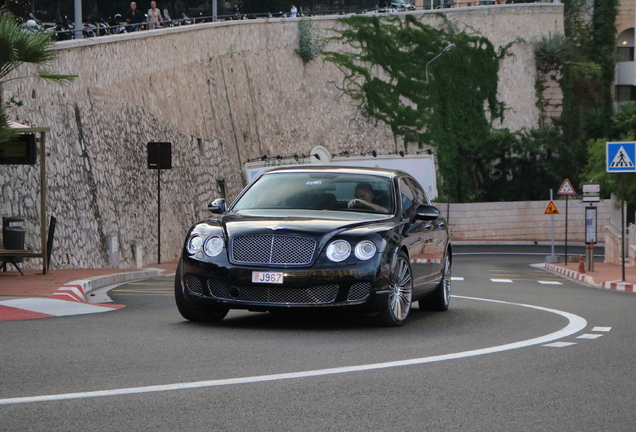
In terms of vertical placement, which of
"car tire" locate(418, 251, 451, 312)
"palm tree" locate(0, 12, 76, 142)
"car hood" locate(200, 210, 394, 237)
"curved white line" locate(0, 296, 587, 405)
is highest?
"palm tree" locate(0, 12, 76, 142)

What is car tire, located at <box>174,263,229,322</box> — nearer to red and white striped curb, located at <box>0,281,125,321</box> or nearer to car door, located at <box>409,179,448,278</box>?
red and white striped curb, located at <box>0,281,125,321</box>

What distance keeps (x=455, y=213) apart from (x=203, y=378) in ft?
187

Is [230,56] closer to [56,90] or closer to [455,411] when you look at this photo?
[56,90]

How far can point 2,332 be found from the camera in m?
9.48

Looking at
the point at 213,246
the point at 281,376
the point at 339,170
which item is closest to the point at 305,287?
the point at 213,246

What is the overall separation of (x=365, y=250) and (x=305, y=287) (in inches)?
26.1

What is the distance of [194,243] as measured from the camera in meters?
10.3

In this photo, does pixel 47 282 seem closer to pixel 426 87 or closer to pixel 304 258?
pixel 304 258

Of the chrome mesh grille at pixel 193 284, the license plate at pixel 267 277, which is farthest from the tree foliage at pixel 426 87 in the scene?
the license plate at pixel 267 277

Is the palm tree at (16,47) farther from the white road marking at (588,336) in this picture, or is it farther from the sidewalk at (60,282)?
the white road marking at (588,336)

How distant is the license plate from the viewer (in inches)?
388

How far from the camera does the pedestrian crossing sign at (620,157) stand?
2403 centimetres

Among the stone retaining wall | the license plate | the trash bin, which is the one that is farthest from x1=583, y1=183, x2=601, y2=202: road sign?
the stone retaining wall

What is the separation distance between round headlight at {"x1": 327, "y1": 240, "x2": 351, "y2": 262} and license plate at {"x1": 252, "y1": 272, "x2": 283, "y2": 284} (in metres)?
0.48
